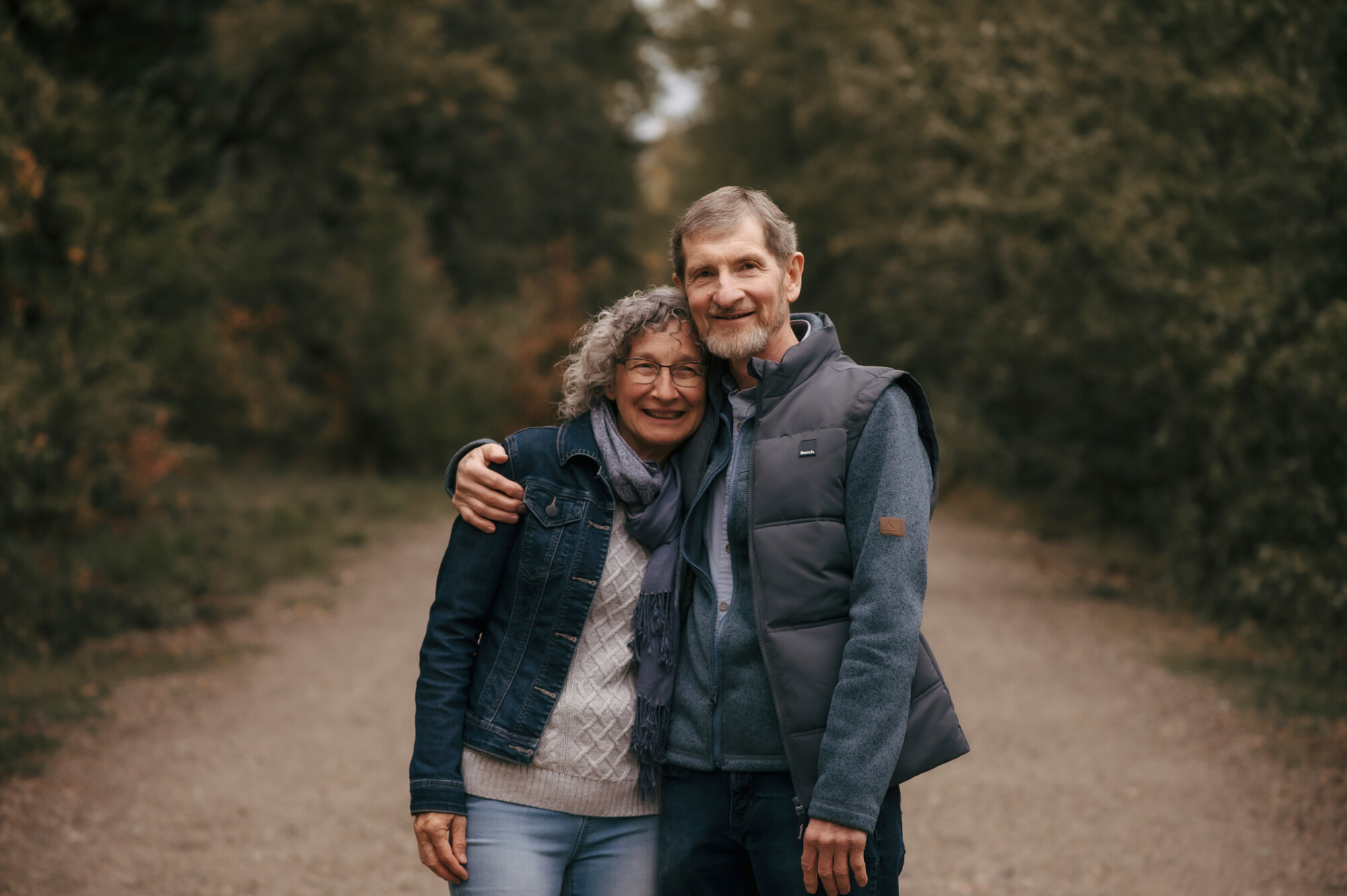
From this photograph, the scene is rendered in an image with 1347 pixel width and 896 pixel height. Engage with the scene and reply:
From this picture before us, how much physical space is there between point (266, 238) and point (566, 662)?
18.1 meters

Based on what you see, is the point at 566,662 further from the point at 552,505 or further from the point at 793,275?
the point at 793,275

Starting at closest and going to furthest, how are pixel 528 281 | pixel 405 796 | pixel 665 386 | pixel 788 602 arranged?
pixel 788 602, pixel 665 386, pixel 405 796, pixel 528 281

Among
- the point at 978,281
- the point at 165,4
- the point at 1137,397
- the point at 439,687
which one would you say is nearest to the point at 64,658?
the point at 165,4

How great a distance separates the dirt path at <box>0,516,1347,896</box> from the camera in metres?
4.97

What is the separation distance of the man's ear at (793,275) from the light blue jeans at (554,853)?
1.21m

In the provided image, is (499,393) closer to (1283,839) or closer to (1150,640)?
(1150,640)

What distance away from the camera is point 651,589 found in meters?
2.59

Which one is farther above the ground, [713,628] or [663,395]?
[663,395]

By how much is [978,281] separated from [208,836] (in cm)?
1471

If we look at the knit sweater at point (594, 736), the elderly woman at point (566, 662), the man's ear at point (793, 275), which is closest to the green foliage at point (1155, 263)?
the man's ear at point (793, 275)

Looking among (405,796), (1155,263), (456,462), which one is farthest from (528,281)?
(456,462)

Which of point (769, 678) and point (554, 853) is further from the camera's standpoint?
point (554, 853)

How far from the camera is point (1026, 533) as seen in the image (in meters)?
16.7

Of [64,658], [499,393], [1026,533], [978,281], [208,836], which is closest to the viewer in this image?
[208,836]
